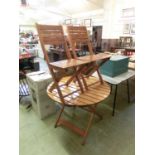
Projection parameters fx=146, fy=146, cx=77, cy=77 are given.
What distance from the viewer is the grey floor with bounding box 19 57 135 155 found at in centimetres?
164

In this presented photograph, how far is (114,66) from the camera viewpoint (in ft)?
7.46

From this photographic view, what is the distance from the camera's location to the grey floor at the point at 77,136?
1.64m

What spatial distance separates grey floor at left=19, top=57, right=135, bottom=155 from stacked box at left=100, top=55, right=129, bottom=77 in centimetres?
63

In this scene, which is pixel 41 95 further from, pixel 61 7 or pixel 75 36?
pixel 61 7

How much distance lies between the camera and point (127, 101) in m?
2.71

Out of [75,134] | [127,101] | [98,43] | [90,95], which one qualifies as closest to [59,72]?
[90,95]

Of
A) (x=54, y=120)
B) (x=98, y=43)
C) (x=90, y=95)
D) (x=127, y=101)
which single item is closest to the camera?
(x=90, y=95)

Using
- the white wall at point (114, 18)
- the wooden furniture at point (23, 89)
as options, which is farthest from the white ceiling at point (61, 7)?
the wooden furniture at point (23, 89)

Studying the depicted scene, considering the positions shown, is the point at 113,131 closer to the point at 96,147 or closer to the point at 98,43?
the point at 96,147

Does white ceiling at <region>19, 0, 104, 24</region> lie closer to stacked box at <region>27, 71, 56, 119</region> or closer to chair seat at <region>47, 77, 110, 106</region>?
stacked box at <region>27, 71, 56, 119</region>

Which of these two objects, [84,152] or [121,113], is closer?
[84,152]

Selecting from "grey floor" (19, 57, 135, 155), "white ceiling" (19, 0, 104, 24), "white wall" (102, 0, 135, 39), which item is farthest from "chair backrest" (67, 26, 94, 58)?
"white ceiling" (19, 0, 104, 24)
